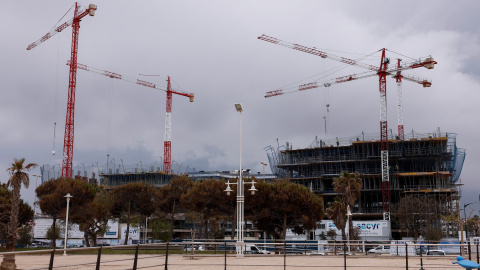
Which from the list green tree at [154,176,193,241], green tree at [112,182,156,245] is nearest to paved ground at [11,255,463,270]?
green tree at [154,176,193,241]

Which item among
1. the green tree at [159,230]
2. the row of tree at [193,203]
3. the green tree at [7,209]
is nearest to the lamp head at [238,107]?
the row of tree at [193,203]

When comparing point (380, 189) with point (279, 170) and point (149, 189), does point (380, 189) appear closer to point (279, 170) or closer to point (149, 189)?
point (279, 170)

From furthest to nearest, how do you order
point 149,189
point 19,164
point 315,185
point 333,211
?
point 315,185 < point 149,189 < point 333,211 < point 19,164

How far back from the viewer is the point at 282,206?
5778cm

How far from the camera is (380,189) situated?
110 m


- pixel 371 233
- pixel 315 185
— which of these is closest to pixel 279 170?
pixel 315 185

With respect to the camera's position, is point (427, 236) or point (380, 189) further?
point (380, 189)

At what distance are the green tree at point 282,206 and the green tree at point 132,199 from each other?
19.2 metres

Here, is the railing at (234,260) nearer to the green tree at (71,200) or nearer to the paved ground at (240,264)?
the paved ground at (240,264)

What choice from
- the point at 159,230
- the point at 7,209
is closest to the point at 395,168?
the point at 159,230

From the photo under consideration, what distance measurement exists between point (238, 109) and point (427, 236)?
175 feet

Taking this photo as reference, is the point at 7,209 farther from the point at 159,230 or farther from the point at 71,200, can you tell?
the point at 159,230

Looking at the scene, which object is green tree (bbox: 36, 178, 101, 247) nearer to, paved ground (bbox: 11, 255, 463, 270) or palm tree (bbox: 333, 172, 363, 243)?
paved ground (bbox: 11, 255, 463, 270)

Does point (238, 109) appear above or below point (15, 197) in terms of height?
above
